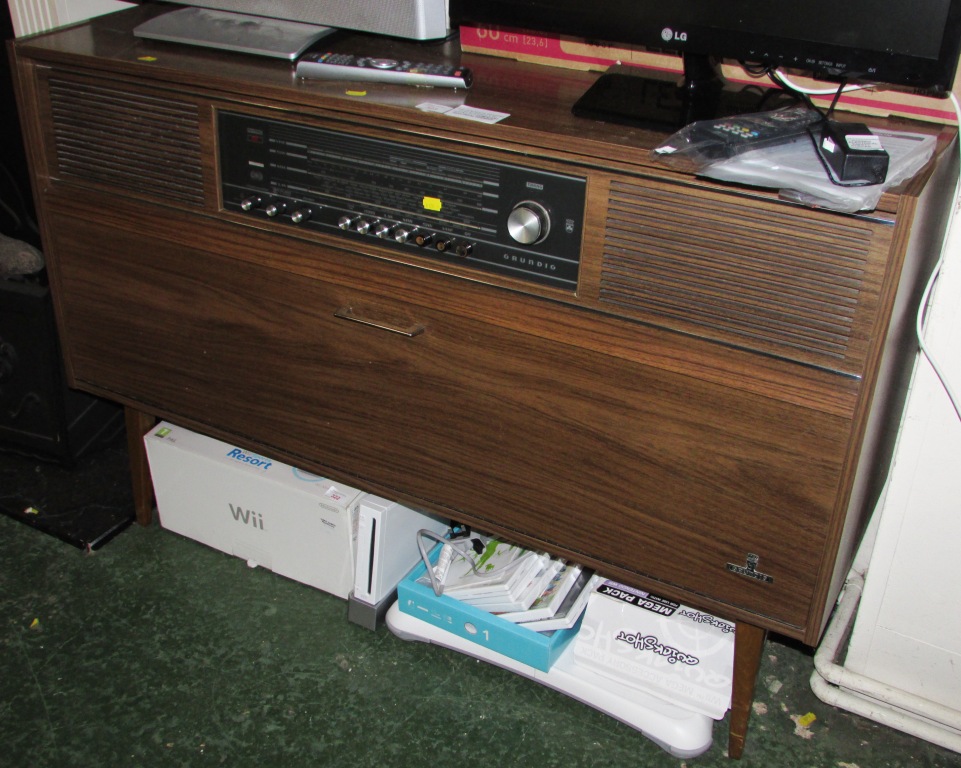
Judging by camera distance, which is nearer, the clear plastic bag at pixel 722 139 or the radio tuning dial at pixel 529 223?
the clear plastic bag at pixel 722 139

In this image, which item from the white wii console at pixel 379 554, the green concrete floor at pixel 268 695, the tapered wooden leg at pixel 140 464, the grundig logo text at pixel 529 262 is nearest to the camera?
the grundig logo text at pixel 529 262

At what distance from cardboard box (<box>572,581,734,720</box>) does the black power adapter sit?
0.69 metres

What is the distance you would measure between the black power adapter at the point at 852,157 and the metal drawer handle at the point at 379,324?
0.53 meters

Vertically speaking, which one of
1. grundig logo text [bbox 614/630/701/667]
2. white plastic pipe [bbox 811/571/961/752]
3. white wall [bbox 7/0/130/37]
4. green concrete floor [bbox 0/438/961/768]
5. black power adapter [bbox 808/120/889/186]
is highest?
black power adapter [bbox 808/120/889/186]

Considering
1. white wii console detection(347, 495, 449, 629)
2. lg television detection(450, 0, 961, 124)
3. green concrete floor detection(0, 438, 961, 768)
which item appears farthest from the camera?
white wii console detection(347, 495, 449, 629)

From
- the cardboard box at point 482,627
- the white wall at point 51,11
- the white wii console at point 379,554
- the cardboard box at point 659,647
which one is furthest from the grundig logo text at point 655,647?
the white wall at point 51,11

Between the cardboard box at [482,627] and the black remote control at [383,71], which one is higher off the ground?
the black remote control at [383,71]

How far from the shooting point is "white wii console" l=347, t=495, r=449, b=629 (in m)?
1.49

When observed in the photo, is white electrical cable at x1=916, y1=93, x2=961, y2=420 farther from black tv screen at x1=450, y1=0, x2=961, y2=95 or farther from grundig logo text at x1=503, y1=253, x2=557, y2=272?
grundig logo text at x1=503, y1=253, x2=557, y2=272

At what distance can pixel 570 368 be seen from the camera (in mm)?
1153

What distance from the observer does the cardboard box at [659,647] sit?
1.32m

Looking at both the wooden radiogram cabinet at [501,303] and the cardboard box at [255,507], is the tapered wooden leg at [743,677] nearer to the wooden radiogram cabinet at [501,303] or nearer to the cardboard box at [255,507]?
the wooden radiogram cabinet at [501,303]

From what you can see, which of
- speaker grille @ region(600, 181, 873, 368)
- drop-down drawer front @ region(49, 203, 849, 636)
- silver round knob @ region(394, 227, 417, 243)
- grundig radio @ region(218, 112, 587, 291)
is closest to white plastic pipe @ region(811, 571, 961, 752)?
drop-down drawer front @ region(49, 203, 849, 636)

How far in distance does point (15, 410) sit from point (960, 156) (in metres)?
1.63
